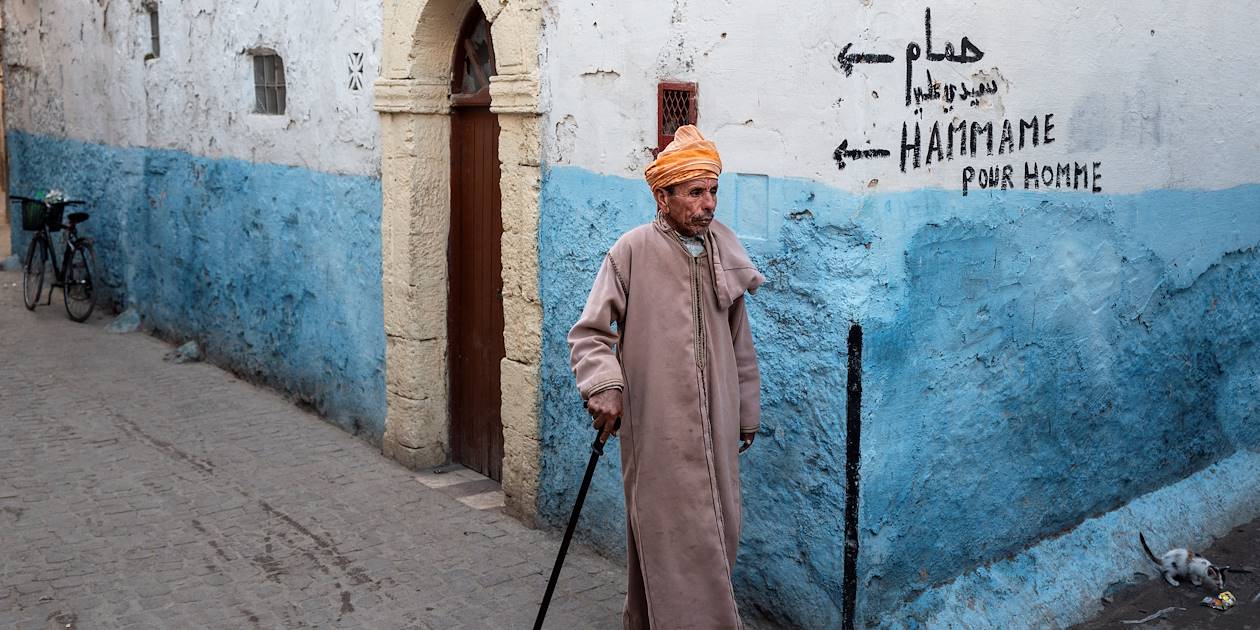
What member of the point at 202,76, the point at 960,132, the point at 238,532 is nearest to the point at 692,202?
the point at 960,132

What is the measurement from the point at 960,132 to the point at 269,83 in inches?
218

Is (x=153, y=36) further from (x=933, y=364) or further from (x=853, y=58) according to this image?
(x=933, y=364)

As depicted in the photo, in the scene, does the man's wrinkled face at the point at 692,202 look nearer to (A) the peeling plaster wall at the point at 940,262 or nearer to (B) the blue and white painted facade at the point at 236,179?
(A) the peeling plaster wall at the point at 940,262

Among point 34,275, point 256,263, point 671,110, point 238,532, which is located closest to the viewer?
point 671,110

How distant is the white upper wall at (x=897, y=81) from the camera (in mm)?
4102

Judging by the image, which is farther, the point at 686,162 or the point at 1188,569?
the point at 1188,569

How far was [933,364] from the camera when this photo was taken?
430 cm

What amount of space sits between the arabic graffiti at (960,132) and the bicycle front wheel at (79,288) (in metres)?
9.13

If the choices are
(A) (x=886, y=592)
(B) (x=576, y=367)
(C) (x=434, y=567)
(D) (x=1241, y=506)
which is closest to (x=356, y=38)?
(C) (x=434, y=567)

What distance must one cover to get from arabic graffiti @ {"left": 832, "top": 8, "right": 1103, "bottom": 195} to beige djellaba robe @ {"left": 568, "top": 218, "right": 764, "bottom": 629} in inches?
28.1

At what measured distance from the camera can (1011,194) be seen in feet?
14.9

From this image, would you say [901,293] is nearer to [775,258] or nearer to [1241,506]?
[775,258]

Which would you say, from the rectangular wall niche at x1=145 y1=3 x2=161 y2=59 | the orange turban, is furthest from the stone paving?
the rectangular wall niche at x1=145 y1=3 x2=161 y2=59

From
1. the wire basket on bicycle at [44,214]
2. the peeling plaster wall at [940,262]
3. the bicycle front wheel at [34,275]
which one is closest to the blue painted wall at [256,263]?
the wire basket on bicycle at [44,214]
